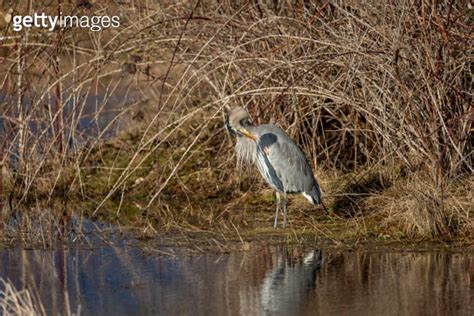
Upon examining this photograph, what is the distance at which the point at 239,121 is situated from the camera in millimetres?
9141

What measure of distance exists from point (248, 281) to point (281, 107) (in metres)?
3.56

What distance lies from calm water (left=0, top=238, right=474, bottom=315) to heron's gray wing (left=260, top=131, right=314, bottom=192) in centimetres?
114

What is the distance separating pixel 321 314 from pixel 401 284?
0.96 meters

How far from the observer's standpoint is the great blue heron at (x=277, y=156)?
9.16 meters

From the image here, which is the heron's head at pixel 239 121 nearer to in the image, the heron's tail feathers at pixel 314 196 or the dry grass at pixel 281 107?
the dry grass at pixel 281 107

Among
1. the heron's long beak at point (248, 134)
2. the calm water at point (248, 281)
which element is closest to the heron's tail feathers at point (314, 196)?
the heron's long beak at point (248, 134)

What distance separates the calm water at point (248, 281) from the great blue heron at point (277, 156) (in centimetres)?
114

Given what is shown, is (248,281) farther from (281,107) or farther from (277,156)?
(281,107)

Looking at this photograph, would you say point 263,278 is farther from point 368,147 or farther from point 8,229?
point 368,147

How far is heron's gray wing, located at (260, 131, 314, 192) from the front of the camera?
9219mm

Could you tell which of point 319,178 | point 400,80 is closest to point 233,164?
point 319,178

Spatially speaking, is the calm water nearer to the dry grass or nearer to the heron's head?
the dry grass

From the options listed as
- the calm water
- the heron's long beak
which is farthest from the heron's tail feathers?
the calm water

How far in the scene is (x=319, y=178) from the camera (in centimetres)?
1023
